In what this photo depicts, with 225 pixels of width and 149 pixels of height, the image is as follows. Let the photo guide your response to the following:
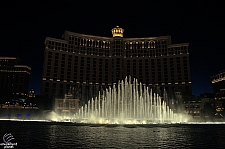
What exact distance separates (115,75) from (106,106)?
2373 inches


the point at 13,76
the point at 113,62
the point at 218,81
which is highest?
the point at 113,62

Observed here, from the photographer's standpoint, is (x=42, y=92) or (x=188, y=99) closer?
(x=188, y=99)

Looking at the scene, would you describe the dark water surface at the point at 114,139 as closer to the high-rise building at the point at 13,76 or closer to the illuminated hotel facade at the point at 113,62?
the illuminated hotel facade at the point at 113,62

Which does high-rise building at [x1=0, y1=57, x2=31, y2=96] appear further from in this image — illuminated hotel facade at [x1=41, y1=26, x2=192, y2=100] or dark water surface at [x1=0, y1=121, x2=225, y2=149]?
dark water surface at [x1=0, y1=121, x2=225, y2=149]

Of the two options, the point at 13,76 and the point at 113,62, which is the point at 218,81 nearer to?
the point at 113,62

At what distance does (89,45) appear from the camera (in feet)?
363

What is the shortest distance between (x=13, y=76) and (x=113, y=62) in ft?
255

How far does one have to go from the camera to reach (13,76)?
445 ft

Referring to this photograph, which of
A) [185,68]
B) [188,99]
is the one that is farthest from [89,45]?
[188,99]

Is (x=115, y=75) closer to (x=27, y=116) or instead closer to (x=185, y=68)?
(x=185, y=68)

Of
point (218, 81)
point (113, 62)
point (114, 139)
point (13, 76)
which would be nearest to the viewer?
point (114, 139)

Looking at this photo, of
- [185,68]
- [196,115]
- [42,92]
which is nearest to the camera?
[196,115]

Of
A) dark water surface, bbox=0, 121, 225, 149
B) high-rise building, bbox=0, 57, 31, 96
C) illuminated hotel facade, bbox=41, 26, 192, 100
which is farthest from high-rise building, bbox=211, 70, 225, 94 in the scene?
high-rise building, bbox=0, 57, 31, 96

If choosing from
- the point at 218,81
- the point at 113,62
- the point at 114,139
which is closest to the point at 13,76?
the point at 113,62
